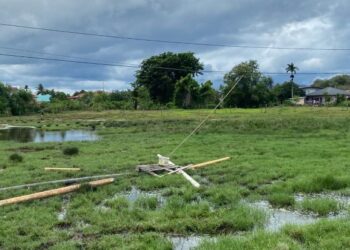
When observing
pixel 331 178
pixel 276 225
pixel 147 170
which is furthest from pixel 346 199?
pixel 147 170

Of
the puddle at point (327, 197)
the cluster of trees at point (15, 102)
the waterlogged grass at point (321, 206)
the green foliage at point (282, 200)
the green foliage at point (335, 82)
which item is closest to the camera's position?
the waterlogged grass at point (321, 206)

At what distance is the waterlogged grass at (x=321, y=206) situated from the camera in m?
8.93

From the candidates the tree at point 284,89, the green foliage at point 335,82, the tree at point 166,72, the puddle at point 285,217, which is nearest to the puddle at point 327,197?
the puddle at point 285,217

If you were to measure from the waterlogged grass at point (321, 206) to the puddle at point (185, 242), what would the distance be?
3.00 meters

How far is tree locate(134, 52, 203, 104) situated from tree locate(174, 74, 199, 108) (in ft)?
15.6

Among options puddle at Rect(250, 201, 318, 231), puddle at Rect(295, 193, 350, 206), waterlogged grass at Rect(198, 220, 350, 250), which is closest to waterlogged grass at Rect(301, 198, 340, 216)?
puddle at Rect(250, 201, 318, 231)

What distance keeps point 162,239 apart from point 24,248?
2459 mm

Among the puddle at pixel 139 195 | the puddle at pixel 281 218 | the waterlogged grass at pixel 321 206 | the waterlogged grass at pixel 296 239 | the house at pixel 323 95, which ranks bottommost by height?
the puddle at pixel 139 195

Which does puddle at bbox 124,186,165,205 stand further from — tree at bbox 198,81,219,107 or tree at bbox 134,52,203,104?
tree at bbox 134,52,203,104

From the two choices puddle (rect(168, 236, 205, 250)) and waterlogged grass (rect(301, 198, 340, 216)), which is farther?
waterlogged grass (rect(301, 198, 340, 216))

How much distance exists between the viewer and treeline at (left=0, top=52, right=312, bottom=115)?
7969 cm

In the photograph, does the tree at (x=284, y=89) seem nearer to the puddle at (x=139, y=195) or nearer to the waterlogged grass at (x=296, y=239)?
the puddle at (x=139, y=195)

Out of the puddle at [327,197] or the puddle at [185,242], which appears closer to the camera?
the puddle at [185,242]

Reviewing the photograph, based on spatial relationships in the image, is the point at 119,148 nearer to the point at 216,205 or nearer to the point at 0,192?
the point at 0,192
